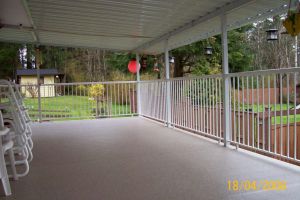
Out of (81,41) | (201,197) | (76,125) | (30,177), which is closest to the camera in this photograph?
(201,197)

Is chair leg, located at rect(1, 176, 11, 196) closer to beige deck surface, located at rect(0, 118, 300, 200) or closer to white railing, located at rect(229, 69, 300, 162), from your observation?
beige deck surface, located at rect(0, 118, 300, 200)

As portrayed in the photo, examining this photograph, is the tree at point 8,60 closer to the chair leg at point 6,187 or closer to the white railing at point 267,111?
the white railing at point 267,111

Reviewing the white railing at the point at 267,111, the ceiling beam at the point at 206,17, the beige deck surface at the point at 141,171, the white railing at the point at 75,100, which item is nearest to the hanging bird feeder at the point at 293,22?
the white railing at the point at 267,111

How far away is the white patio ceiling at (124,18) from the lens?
4309 millimetres

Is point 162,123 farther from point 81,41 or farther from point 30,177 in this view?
point 30,177

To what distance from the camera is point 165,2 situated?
14.0 ft

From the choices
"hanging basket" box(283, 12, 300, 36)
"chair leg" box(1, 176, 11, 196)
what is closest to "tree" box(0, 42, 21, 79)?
"chair leg" box(1, 176, 11, 196)

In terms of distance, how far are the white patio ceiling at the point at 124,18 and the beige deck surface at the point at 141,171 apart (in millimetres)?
2108

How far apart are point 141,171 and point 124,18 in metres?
3.03

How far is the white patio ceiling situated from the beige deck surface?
Answer: 211 centimetres

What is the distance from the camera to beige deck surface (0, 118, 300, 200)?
2658mm

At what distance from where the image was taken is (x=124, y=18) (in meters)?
5.26

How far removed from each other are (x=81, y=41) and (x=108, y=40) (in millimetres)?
832

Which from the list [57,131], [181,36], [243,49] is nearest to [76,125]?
[57,131]
